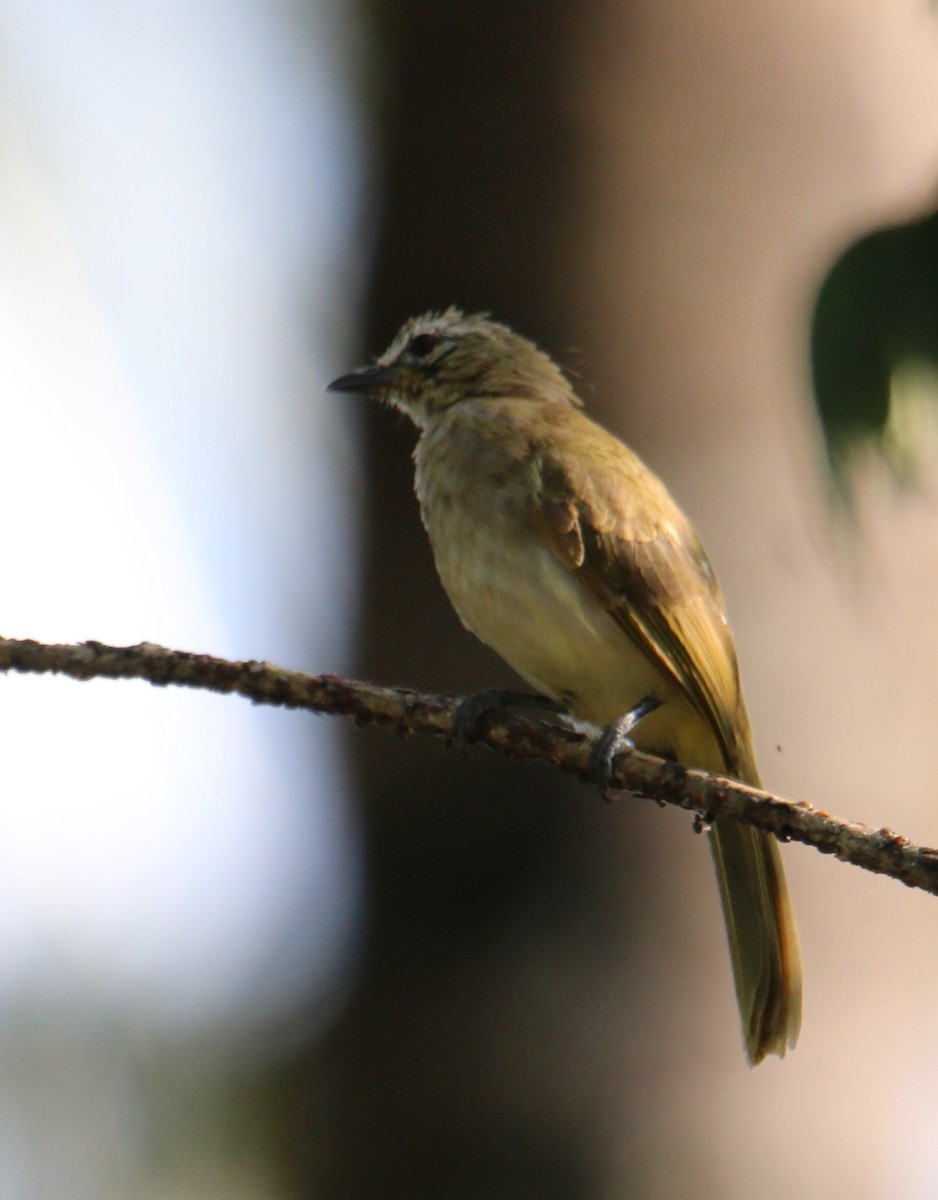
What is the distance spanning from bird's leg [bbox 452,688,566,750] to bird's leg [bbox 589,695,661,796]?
23 cm

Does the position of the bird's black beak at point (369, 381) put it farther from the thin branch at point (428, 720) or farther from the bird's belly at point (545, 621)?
the thin branch at point (428, 720)

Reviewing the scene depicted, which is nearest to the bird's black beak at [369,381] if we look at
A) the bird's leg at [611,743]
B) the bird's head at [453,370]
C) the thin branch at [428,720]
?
the bird's head at [453,370]

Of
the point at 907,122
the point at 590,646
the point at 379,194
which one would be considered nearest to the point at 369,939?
the point at 590,646

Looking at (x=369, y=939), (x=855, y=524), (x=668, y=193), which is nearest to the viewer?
(x=855, y=524)

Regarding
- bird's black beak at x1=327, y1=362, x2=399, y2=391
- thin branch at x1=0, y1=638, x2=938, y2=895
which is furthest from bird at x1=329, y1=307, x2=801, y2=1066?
thin branch at x1=0, y1=638, x2=938, y2=895

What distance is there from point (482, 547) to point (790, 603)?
3.03 ft

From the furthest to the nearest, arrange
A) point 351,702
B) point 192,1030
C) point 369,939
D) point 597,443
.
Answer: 1. point 192,1030
2. point 369,939
3. point 597,443
4. point 351,702

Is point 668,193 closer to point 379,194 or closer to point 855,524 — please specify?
point 379,194

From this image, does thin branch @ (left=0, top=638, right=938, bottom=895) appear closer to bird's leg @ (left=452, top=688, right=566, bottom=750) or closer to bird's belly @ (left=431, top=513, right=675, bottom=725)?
bird's leg @ (left=452, top=688, right=566, bottom=750)

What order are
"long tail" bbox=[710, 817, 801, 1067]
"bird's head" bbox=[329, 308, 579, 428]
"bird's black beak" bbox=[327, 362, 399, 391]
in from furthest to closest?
"bird's black beak" bbox=[327, 362, 399, 391]
"bird's head" bbox=[329, 308, 579, 428]
"long tail" bbox=[710, 817, 801, 1067]

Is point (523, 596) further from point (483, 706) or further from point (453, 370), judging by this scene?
point (453, 370)

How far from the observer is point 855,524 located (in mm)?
1229

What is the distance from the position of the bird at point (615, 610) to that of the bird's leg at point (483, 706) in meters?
0.09

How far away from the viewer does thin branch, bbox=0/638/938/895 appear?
2.01 m
